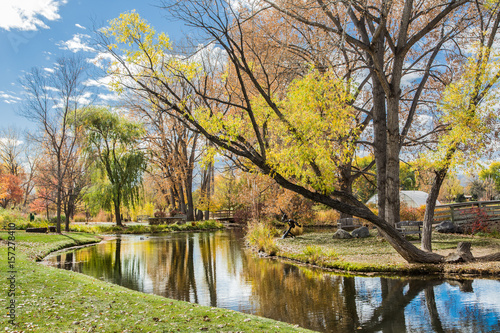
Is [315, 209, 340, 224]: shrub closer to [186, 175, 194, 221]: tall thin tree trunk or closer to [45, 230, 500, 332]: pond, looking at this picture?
[186, 175, 194, 221]: tall thin tree trunk

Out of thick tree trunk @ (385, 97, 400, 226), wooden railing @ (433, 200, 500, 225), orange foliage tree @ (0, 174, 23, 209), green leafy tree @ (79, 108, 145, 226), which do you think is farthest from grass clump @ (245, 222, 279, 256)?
orange foliage tree @ (0, 174, 23, 209)

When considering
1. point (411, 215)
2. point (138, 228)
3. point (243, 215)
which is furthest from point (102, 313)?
Result: point (243, 215)

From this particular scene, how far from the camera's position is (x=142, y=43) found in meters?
8.45

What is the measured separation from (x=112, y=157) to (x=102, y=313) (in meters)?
28.9

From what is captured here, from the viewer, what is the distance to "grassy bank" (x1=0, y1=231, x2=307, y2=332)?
5207mm

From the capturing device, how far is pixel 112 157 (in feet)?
108

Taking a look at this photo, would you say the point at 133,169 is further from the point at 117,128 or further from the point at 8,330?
the point at 8,330

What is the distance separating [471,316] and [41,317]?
7.18m

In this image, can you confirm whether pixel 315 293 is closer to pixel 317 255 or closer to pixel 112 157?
pixel 317 255

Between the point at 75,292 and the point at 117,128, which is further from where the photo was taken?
the point at 117,128

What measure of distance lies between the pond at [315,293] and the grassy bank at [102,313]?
1390mm

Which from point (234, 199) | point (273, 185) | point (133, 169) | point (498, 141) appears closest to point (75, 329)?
point (498, 141)

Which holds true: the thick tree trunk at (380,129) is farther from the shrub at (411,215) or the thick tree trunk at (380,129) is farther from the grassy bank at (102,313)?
the grassy bank at (102,313)

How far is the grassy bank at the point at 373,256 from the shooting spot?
948 cm
